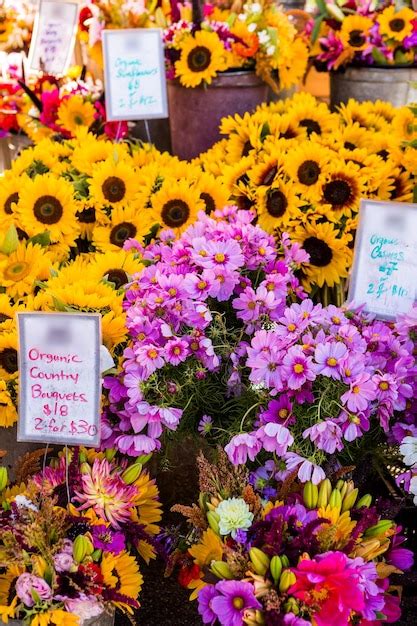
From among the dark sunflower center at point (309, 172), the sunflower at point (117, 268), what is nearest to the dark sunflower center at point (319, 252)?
the dark sunflower center at point (309, 172)

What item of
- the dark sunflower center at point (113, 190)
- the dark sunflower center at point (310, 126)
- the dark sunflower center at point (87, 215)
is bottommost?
the dark sunflower center at point (87, 215)

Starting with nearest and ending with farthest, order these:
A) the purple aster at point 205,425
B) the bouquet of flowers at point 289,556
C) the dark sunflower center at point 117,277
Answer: the bouquet of flowers at point 289,556
the purple aster at point 205,425
the dark sunflower center at point 117,277

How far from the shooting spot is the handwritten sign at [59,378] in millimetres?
1023

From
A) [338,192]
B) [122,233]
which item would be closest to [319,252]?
[338,192]

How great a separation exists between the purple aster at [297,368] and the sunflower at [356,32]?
55.9 inches

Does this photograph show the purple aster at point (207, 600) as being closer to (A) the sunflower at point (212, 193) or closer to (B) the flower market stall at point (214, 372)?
(B) the flower market stall at point (214, 372)

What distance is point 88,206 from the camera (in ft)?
5.73

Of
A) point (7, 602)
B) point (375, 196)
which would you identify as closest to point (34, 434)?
point (7, 602)

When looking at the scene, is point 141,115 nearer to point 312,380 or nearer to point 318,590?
point 312,380

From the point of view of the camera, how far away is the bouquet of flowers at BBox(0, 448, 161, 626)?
35.8 inches

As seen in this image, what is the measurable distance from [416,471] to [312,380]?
0.20 meters

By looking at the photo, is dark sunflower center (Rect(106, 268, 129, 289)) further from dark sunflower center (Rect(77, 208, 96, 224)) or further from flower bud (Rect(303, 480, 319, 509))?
flower bud (Rect(303, 480, 319, 509))

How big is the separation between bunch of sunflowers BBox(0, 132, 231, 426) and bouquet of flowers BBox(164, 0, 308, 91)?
11.6 inches

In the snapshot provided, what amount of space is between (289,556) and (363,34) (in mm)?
1715
